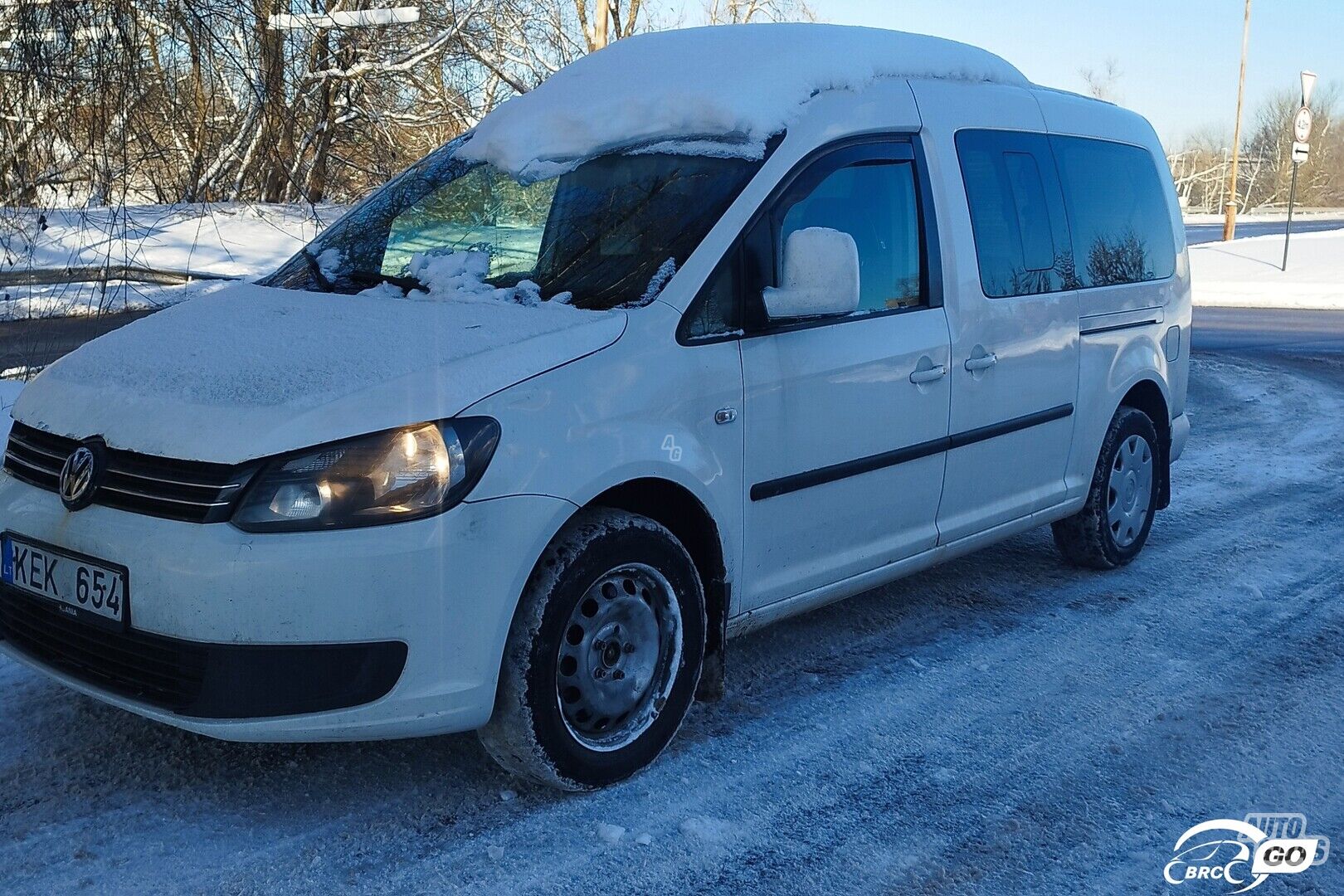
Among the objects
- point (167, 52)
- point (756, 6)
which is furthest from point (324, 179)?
point (756, 6)

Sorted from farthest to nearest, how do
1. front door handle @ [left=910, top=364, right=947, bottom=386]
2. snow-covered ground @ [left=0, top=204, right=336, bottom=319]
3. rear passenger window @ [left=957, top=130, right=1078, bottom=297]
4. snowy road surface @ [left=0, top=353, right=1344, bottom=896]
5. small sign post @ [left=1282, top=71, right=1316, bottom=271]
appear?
small sign post @ [left=1282, top=71, right=1316, bottom=271], snow-covered ground @ [left=0, top=204, right=336, bottom=319], rear passenger window @ [left=957, top=130, right=1078, bottom=297], front door handle @ [left=910, top=364, right=947, bottom=386], snowy road surface @ [left=0, top=353, right=1344, bottom=896]

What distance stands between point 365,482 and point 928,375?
2.03 m

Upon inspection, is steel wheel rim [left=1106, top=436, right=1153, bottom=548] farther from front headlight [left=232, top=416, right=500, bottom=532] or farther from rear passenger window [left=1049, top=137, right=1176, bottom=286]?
front headlight [left=232, top=416, right=500, bottom=532]

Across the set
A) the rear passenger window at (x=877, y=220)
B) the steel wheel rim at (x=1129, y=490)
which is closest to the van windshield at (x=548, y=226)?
the rear passenger window at (x=877, y=220)

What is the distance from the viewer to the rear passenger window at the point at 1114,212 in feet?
16.5

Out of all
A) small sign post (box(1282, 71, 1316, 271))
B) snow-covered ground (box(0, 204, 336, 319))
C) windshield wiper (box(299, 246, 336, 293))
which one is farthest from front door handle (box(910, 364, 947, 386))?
small sign post (box(1282, 71, 1316, 271))

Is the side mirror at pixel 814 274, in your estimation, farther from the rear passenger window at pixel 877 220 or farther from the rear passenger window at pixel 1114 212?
the rear passenger window at pixel 1114 212

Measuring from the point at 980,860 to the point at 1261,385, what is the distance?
9.06 m

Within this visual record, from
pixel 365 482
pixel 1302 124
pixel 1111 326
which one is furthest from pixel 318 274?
pixel 1302 124

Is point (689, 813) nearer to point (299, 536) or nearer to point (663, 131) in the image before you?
point (299, 536)

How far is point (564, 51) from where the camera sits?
2723 cm

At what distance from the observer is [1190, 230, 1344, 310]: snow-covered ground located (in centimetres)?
2066

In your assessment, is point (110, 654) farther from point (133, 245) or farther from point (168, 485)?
point (133, 245)

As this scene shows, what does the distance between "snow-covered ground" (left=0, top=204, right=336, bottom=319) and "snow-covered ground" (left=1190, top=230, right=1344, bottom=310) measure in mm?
11674
